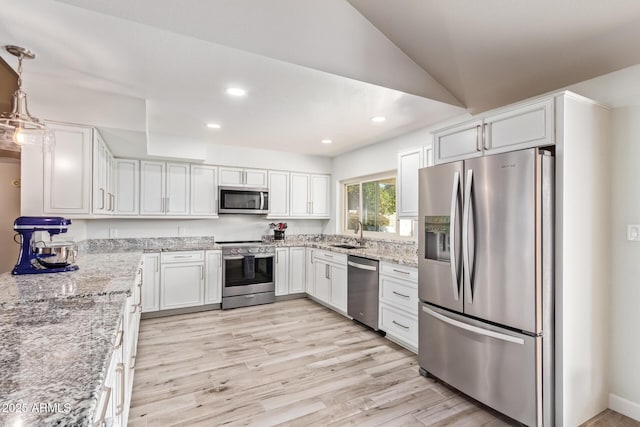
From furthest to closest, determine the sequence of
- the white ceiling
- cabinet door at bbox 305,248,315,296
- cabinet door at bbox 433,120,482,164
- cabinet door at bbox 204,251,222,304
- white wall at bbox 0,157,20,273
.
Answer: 1. cabinet door at bbox 305,248,315,296
2. cabinet door at bbox 204,251,222,304
3. white wall at bbox 0,157,20,273
4. cabinet door at bbox 433,120,482,164
5. the white ceiling

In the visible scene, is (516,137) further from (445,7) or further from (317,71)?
→ (317,71)

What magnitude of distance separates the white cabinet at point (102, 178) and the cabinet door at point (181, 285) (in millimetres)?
1021

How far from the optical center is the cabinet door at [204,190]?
14.8ft

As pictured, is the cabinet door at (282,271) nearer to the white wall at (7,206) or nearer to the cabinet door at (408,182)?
the cabinet door at (408,182)

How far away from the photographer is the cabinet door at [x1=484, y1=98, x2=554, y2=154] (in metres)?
1.92

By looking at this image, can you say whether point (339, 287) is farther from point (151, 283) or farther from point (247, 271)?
point (151, 283)

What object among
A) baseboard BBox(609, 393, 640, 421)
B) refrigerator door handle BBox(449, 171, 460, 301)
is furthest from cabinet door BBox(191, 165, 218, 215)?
baseboard BBox(609, 393, 640, 421)

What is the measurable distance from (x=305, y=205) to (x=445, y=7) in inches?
145

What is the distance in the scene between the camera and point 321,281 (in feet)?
14.8

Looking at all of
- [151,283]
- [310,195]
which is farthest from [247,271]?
[310,195]

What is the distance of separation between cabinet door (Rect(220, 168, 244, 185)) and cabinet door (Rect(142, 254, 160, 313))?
4.60 ft

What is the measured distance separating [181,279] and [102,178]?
158 cm

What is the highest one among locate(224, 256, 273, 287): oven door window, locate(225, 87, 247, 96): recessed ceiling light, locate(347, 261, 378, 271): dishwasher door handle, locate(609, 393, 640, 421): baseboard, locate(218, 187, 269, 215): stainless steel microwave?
locate(225, 87, 247, 96): recessed ceiling light

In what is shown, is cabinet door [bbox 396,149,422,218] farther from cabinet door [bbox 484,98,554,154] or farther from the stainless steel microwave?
the stainless steel microwave
